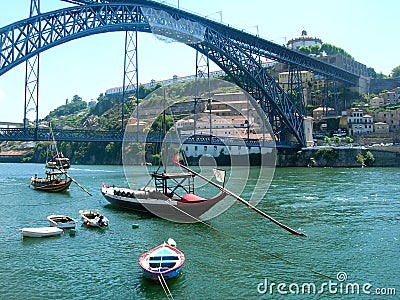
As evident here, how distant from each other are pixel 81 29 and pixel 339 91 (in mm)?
73176

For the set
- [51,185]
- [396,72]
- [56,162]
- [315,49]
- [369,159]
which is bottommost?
[51,185]

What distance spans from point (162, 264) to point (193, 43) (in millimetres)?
48665

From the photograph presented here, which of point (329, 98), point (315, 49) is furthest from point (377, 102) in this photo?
point (315, 49)

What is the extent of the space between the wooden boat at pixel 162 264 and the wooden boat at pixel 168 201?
8.43 metres

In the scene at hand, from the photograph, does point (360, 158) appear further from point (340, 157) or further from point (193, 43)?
point (193, 43)

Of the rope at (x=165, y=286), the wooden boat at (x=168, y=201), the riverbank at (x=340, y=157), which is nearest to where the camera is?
the rope at (x=165, y=286)

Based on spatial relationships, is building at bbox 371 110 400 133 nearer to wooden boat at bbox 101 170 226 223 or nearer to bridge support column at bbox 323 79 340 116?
bridge support column at bbox 323 79 340 116

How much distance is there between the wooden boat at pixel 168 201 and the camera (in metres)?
24.1

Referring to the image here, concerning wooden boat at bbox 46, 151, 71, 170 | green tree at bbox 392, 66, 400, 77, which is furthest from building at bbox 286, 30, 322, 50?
wooden boat at bbox 46, 151, 71, 170

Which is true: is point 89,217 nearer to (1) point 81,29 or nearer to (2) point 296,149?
(1) point 81,29

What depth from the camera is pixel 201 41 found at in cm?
5822

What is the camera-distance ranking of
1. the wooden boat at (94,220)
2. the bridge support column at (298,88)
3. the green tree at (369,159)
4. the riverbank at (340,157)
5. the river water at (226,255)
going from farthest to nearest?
1. the bridge support column at (298,88)
2. the green tree at (369,159)
3. the riverbank at (340,157)
4. the wooden boat at (94,220)
5. the river water at (226,255)

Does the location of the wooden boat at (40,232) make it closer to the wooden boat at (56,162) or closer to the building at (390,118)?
the wooden boat at (56,162)

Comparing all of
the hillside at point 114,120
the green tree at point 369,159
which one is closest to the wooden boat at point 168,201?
the hillside at point 114,120
